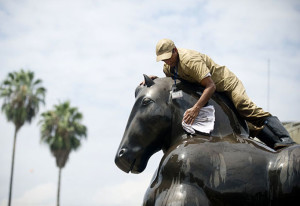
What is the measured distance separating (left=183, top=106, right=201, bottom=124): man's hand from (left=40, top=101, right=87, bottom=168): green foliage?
3079 cm

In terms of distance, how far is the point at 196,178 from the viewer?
5320 mm

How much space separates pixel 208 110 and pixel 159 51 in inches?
36.7

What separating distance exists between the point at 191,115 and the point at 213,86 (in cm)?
45

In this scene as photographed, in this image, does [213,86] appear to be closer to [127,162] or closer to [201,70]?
[201,70]

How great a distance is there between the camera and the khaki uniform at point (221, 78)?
19.4 feet

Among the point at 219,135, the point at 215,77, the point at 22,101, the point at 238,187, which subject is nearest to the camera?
the point at 238,187

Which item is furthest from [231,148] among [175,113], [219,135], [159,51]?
[159,51]

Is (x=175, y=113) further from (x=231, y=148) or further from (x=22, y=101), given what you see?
(x=22, y=101)

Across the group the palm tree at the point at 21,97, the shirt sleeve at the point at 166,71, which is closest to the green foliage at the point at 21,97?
the palm tree at the point at 21,97

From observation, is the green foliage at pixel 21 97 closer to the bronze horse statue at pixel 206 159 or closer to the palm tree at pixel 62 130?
the palm tree at pixel 62 130

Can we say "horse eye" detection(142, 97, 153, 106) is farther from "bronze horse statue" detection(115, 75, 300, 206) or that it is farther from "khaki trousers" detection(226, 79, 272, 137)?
"khaki trousers" detection(226, 79, 272, 137)

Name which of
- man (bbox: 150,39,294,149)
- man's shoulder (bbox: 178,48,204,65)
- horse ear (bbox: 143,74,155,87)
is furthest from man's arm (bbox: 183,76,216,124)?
horse ear (bbox: 143,74,155,87)

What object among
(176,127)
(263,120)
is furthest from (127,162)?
(263,120)

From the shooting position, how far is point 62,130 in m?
37.0
